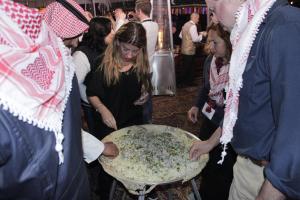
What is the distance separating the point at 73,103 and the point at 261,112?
29.1 inches

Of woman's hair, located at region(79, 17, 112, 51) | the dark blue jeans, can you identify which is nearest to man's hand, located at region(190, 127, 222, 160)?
the dark blue jeans

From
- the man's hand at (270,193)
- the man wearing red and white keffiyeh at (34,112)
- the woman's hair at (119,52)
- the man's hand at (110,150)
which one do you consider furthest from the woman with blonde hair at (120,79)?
the man's hand at (270,193)

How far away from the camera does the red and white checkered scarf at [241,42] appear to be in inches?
44.9

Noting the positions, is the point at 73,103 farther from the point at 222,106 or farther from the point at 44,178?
the point at 222,106

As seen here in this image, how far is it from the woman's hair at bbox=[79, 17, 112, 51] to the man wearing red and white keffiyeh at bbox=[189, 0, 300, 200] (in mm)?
1525

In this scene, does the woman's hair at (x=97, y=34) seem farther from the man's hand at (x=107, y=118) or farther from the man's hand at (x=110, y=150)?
the man's hand at (x=110, y=150)

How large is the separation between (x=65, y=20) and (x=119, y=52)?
1.75ft

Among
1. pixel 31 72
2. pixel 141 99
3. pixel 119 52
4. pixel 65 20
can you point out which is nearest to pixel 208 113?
pixel 141 99

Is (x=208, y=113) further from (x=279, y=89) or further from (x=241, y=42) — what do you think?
(x=279, y=89)

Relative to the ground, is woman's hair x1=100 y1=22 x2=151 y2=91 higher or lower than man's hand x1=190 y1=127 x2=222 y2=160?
higher

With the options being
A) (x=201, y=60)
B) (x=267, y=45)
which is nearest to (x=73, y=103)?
(x=267, y=45)

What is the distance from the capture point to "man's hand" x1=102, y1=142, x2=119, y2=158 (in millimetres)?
1691

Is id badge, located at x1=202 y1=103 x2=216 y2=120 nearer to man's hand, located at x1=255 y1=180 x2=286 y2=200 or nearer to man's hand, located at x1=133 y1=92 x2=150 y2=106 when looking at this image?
man's hand, located at x1=133 y1=92 x2=150 y2=106

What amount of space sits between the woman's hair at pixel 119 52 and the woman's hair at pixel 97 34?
0.45m
